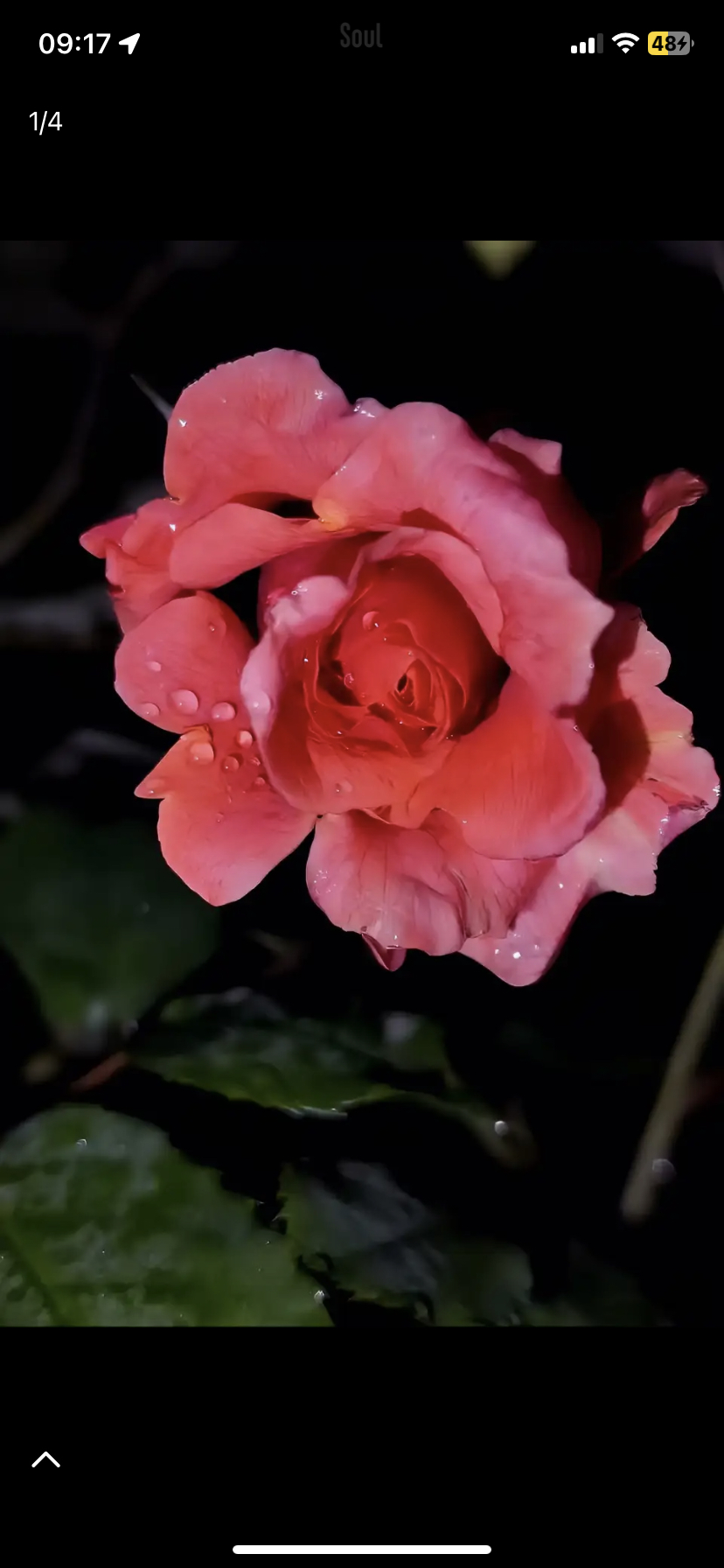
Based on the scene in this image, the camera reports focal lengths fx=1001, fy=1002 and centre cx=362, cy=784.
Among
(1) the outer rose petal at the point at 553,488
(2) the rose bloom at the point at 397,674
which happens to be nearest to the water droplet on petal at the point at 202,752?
(2) the rose bloom at the point at 397,674

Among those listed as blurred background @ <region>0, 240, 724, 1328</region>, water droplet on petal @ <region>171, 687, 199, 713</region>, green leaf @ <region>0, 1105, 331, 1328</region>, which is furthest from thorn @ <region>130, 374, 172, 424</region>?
green leaf @ <region>0, 1105, 331, 1328</region>

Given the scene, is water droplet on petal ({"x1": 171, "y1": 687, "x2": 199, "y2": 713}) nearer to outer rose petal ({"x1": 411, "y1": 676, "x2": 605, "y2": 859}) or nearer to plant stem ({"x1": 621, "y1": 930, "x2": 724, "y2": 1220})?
outer rose petal ({"x1": 411, "y1": 676, "x2": 605, "y2": 859})

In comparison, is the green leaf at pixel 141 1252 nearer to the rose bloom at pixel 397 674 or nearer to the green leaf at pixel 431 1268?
the green leaf at pixel 431 1268

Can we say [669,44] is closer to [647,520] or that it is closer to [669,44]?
[669,44]

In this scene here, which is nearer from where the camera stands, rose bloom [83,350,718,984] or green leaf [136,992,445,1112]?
rose bloom [83,350,718,984]

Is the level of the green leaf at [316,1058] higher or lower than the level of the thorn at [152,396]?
lower

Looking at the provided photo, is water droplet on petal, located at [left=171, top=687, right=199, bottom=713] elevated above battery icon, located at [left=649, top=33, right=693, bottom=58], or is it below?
below

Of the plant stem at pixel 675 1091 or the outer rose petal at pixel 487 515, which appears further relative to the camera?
the plant stem at pixel 675 1091
